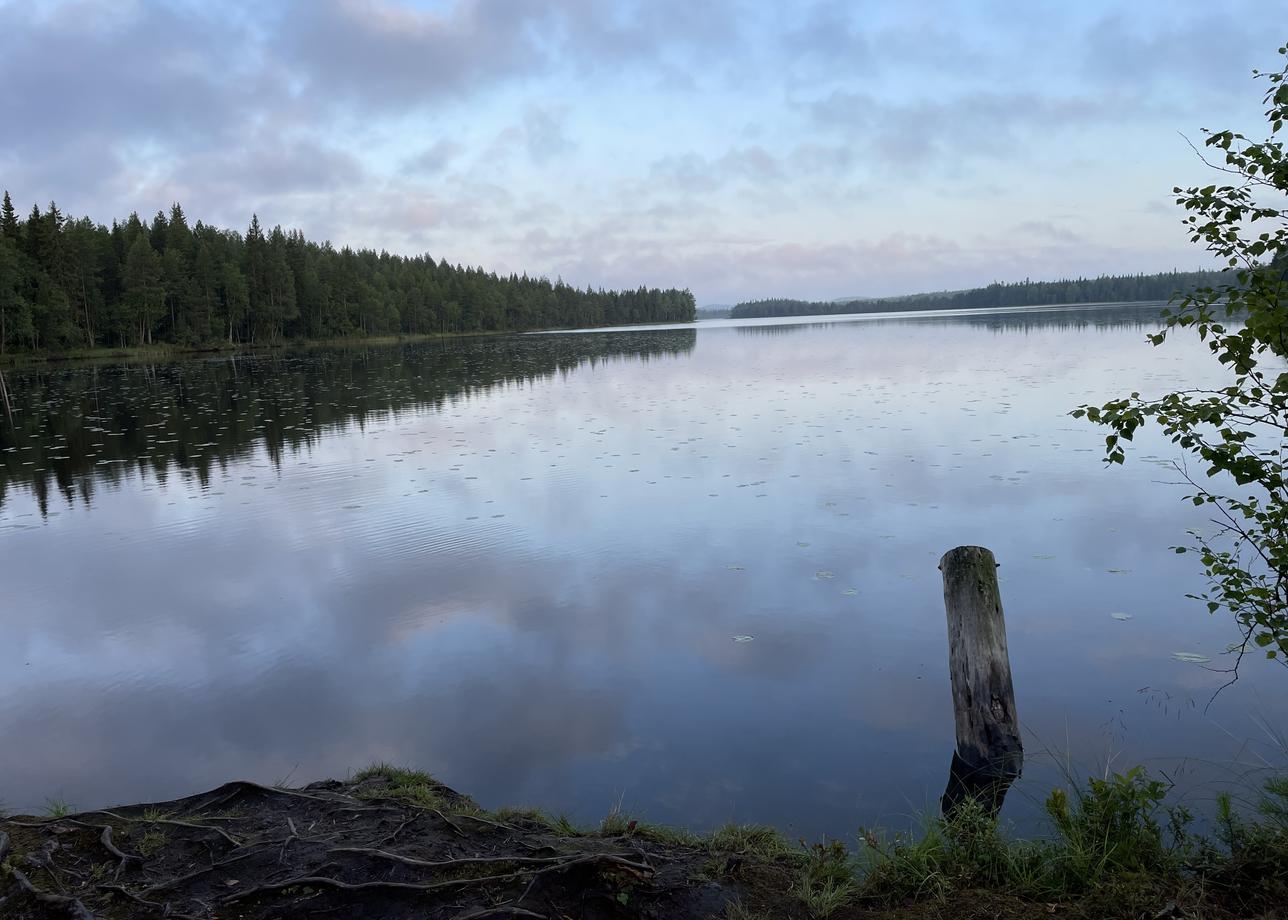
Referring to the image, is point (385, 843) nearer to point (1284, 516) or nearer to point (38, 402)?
point (1284, 516)

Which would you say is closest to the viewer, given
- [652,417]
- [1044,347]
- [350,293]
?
[652,417]

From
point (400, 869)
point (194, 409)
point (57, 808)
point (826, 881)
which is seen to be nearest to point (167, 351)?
point (194, 409)

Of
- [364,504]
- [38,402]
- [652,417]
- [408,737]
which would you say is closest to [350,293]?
[38,402]

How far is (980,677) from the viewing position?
5566mm

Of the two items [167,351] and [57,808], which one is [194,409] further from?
[167,351]

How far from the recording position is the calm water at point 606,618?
6.02 metres

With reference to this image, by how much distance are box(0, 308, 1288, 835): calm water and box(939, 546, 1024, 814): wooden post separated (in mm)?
236

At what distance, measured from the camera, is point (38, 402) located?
33.0 m

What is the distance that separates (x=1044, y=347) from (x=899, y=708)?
145ft

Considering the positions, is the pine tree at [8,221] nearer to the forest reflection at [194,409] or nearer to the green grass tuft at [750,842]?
the forest reflection at [194,409]

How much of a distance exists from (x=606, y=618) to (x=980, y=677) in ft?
13.4

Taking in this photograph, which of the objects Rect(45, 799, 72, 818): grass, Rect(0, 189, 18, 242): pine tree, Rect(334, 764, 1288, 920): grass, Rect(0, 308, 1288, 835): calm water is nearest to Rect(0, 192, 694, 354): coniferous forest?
Rect(0, 189, 18, 242): pine tree

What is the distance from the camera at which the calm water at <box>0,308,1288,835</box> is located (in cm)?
602

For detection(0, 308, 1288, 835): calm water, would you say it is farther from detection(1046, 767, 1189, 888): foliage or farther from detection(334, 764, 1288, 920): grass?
detection(1046, 767, 1189, 888): foliage
